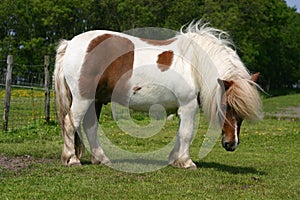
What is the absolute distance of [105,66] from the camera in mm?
7074

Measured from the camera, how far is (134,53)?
7.09 metres

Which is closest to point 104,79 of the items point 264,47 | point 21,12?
point 21,12

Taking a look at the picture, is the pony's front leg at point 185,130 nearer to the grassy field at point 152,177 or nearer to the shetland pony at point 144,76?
the shetland pony at point 144,76

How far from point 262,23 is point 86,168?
38.4 m

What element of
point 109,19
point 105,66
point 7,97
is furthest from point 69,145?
point 109,19

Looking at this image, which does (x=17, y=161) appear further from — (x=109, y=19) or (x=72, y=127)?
(x=109, y=19)

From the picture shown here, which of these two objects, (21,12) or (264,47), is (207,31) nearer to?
(21,12)

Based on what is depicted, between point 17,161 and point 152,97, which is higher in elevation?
point 152,97

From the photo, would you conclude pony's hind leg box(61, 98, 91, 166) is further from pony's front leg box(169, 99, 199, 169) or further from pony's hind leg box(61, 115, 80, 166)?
pony's front leg box(169, 99, 199, 169)

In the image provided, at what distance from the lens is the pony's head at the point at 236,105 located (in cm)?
637

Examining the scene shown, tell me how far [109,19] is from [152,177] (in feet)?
105

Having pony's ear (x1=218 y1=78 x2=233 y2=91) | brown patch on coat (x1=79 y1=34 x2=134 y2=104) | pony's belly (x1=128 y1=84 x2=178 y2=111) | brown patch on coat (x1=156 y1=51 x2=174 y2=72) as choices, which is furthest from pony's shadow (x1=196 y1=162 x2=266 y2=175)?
brown patch on coat (x1=79 y1=34 x2=134 y2=104)

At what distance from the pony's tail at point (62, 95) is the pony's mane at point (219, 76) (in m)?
1.90

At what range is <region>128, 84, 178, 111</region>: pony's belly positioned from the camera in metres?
6.98
